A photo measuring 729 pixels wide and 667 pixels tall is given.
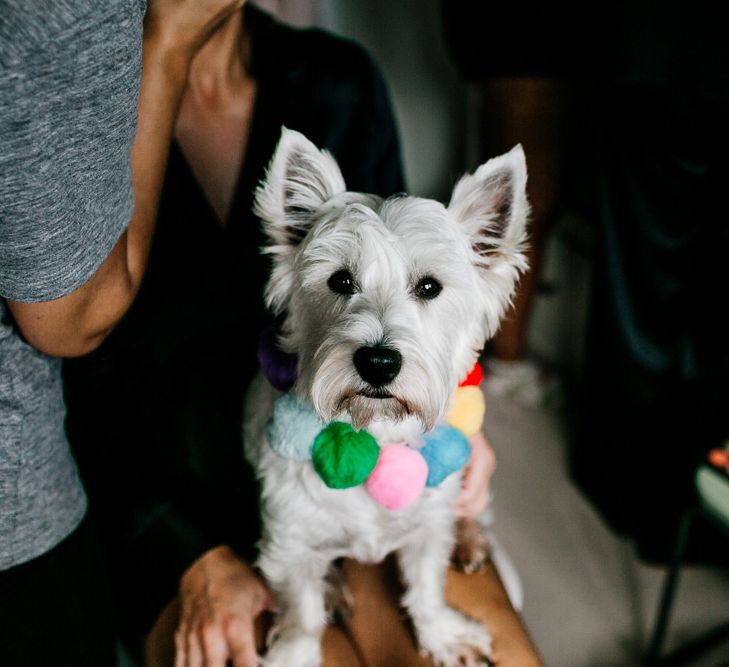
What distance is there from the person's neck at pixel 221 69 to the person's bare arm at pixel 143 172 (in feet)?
0.99

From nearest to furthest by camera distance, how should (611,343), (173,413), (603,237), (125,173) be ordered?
(125,173), (173,413), (603,237), (611,343)

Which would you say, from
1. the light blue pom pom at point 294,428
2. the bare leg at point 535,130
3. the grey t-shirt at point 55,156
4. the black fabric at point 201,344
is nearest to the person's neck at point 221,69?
the black fabric at point 201,344

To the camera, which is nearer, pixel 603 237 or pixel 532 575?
pixel 603 237

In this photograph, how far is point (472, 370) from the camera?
0.87 meters

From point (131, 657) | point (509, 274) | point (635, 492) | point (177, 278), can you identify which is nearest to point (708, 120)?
point (509, 274)

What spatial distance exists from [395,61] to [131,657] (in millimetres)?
1935

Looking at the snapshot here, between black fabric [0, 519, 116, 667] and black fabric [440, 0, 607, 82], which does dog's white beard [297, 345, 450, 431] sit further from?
black fabric [440, 0, 607, 82]

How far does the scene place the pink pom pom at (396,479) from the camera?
2.58 feet

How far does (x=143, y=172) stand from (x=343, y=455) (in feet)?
1.42

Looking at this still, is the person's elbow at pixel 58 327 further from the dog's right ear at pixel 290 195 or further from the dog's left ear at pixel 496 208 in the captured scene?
the dog's left ear at pixel 496 208

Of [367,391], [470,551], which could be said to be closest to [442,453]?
[367,391]

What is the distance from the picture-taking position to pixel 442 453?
82 cm

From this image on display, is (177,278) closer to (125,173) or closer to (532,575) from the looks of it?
(125,173)

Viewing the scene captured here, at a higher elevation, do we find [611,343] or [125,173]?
[125,173]
